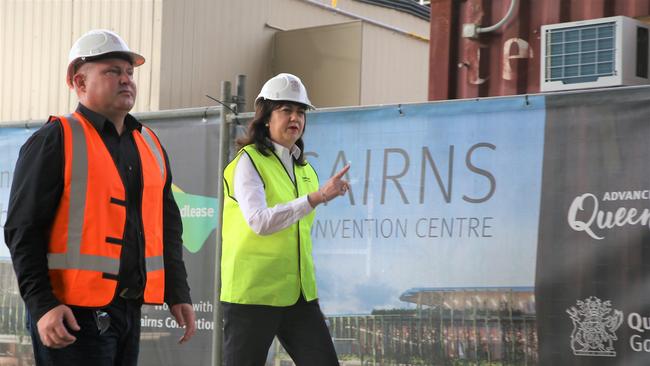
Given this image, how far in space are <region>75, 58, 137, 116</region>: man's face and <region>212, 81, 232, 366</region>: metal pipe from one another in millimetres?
3181

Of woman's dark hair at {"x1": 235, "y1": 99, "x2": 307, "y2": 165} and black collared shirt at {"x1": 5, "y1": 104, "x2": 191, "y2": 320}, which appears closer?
black collared shirt at {"x1": 5, "y1": 104, "x2": 191, "y2": 320}

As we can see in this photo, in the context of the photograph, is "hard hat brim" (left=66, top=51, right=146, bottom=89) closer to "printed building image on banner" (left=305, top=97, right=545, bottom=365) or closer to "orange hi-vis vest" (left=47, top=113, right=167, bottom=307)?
"orange hi-vis vest" (left=47, top=113, right=167, bottom=307)

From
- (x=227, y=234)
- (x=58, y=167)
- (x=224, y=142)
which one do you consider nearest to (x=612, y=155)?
(x=227, y=234)

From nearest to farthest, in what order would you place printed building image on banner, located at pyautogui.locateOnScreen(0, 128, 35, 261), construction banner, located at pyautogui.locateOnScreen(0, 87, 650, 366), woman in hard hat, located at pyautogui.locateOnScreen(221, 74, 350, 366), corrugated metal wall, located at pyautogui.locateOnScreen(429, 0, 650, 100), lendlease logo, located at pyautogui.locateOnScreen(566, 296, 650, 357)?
woman in hard hat, located at pyautogui.locateOnScreen(221, 74, 350, 366) < lendlease logo, located at pyautogui.locateOnScreen(566, 296, 650, 357) < construction banner, located at pyautogui.locateOnScreen(0, 87, 650, 366) < corrugated metal wall, located at pyautogui.locateOnScreen(429, 0, 650, 100) < printed building image on banner, located at pyautogui.locateOnScreen(0, 128, 35, 261)

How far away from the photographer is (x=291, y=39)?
1198cm

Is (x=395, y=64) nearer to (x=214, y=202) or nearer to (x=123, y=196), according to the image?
(x=214, y=202)

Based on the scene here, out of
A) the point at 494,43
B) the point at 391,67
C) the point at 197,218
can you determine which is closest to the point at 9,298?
the point at 197,218

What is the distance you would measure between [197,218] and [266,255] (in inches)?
88.9

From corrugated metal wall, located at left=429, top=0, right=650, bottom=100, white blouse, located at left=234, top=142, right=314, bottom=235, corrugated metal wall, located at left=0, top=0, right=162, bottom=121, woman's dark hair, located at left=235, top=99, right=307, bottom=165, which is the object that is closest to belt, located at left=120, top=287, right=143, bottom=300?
white blouse, located at left=234, top=142, right=314, bottom=235

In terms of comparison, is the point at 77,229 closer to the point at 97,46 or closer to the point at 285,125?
the point at 97,46

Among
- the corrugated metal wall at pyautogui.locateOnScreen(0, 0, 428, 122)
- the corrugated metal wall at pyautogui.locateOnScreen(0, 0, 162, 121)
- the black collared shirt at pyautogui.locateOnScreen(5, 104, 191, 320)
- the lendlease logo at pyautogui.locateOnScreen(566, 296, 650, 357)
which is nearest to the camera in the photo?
the black collared shirt at pyautogui.locateOnScreen(5, 104, 191, 320)

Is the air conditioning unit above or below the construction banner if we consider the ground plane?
above

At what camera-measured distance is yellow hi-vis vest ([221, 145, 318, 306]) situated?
546 centimetres

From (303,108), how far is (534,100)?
4.78 ft
